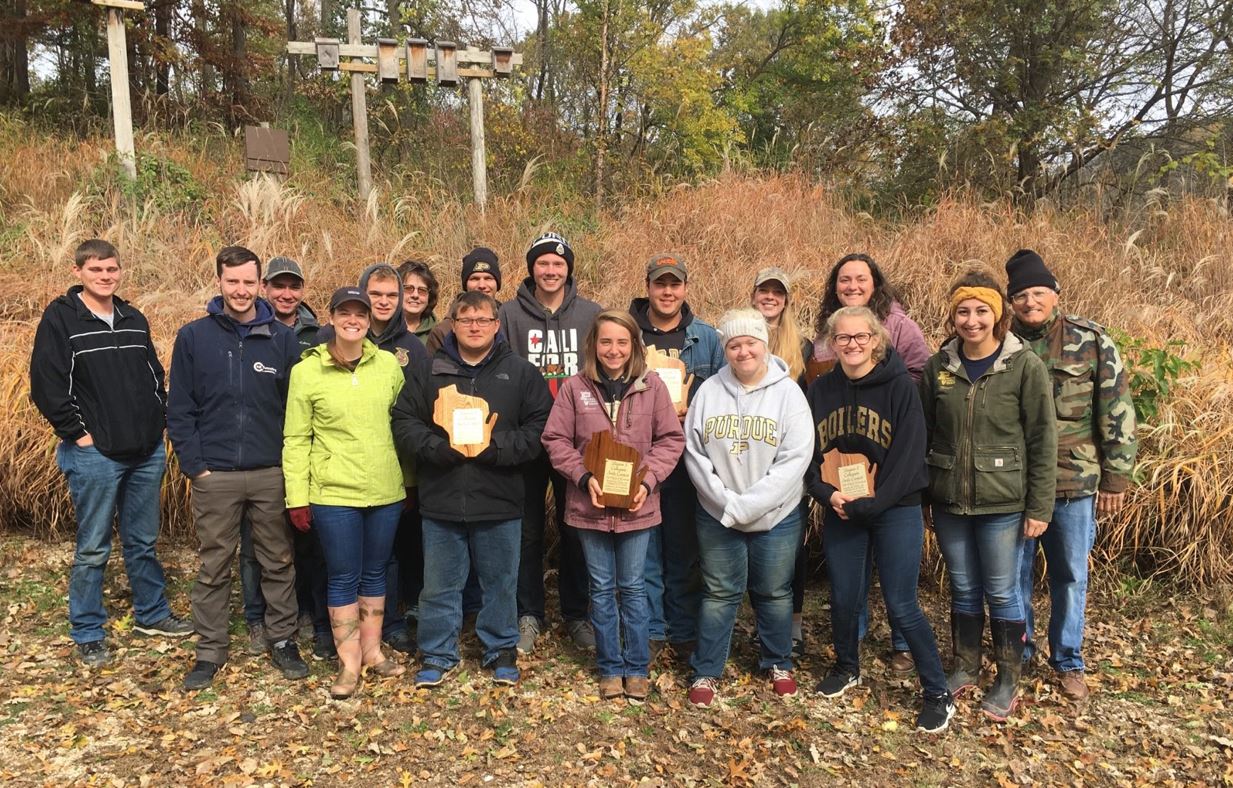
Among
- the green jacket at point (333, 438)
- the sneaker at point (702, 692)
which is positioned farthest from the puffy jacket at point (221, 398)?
the sneaker at point (702, 692)

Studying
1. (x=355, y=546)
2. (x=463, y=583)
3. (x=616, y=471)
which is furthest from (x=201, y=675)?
(x=616, y=471)

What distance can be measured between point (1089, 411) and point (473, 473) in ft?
9.81

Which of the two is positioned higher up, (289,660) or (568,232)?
(568,232)

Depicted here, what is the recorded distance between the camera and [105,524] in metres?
4.30

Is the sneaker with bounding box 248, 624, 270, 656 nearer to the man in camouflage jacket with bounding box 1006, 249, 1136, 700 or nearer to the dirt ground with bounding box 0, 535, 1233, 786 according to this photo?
the dirt ground with bounding box 0, 535, 1233, 786

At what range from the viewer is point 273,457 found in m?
4.07

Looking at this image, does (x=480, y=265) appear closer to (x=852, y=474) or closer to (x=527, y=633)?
(x=527, y=633)

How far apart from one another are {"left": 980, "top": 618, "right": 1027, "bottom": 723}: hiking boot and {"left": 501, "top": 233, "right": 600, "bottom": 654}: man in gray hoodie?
2.07 meters

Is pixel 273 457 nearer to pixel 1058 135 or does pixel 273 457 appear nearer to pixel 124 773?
pixel 124 773

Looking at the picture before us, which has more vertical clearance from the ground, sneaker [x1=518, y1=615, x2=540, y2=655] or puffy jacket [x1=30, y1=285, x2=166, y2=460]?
puffy jacket [x1=30, y1=285, x2=166, y2=460]

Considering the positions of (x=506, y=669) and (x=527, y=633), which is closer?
(x=506, y=669)

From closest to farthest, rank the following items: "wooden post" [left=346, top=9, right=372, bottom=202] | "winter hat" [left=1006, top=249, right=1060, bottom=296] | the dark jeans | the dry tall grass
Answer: "winter hat" [left=1006, top=249, right=1060, bottom=296] < the dark jeans < the dry tall grass < "wooden post" [left=346, top=9, right=372, bottom=202]

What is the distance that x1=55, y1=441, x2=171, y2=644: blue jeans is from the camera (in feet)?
13.9

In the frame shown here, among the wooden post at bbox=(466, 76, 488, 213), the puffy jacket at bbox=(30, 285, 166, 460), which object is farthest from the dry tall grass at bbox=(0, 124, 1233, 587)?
the puffy jacket at bbox=(30, 285, 166, 460)
